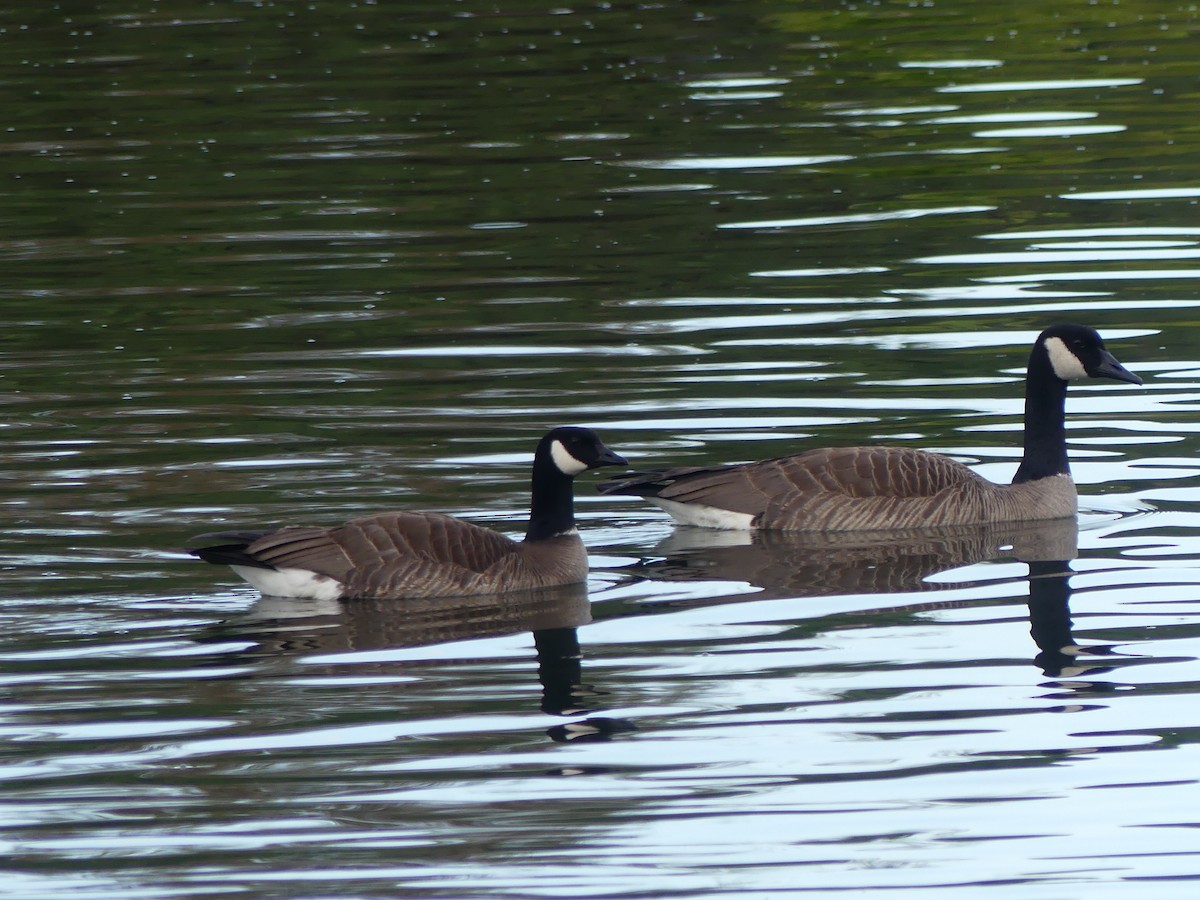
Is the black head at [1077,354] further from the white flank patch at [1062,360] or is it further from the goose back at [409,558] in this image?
the goose back at [409,558]

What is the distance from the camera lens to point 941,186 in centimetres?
2678

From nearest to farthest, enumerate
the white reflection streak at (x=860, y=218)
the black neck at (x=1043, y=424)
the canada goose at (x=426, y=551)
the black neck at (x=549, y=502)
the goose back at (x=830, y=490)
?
the canada goose at (x=426, y=551), the black neck at (x=549, y=502), the goose back at (x=830, y=490), the black neck at (x=1043, y=424), the white reflection streak at (x=860, y=218)

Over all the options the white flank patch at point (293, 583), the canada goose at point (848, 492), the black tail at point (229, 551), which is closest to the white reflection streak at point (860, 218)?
the canada goose at point (848, 492)

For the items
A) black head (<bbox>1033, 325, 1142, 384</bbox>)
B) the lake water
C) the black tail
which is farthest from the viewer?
black head (<bbox>1033, 325, 1142, 384</bbox>)

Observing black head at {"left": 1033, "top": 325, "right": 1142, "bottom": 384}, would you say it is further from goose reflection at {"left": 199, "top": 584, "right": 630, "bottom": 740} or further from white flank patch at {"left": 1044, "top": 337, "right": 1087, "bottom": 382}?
goose reflection at {"left": 199, "top": 584, "right": 630, "bottom": 740}

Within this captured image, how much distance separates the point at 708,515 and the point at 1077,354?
113 inches

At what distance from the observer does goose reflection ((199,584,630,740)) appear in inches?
476

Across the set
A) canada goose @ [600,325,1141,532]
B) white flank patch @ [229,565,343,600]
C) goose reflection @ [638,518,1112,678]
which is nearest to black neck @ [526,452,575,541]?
goose reflection @ [638,518,1112,678]

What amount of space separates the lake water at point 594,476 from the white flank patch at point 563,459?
0.76m

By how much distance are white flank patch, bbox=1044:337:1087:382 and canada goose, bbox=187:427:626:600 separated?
144 inches

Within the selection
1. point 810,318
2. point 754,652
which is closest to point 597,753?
point 754,652

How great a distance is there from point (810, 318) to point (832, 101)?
13.9m

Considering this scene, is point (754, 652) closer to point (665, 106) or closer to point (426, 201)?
point (426, 201)

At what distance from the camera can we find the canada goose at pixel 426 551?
42.3ft
